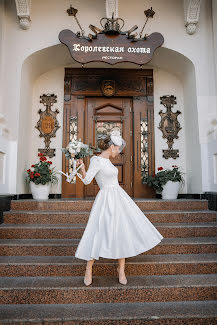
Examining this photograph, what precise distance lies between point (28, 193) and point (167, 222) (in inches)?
115

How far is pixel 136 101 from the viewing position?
6.26 m

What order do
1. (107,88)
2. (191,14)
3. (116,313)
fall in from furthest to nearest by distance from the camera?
1. (107,88)
2. (191,14)
3. (116,313)

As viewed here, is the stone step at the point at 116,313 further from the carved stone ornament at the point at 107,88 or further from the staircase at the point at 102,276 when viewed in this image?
the carved stone ornament at the point at 107,88

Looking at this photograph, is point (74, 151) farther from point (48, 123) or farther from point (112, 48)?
point (48, 123)

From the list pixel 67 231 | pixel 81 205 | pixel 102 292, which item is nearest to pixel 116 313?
pixel 102 292

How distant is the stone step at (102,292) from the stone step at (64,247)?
60 centimetres

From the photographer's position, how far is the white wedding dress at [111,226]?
2838mm

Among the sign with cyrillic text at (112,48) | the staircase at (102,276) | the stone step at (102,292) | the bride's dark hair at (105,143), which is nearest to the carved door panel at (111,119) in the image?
the sign with cyrillic text at (112,48)

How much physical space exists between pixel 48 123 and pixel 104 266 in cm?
375

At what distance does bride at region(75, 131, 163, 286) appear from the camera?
2.84 metres

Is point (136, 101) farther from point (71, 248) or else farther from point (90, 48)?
point (71, 248)

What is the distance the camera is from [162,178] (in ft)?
18.2

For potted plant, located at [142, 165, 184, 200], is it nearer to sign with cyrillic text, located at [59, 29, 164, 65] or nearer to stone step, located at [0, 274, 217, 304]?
sign with cyrillic text, located at [59, 29, 164, 65]

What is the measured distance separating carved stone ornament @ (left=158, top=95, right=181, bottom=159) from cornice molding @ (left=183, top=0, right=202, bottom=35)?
1.43 meters
